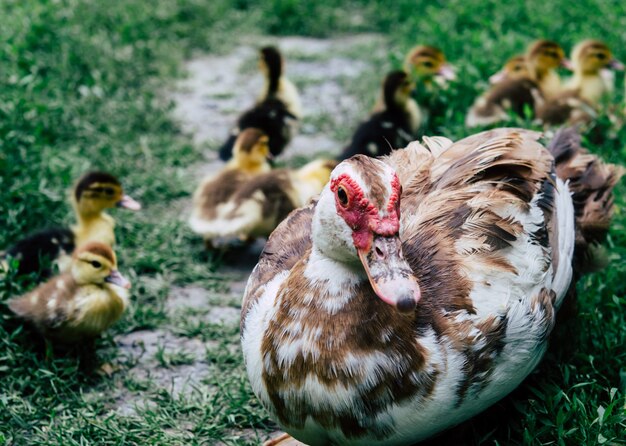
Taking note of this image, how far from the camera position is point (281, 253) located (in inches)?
115

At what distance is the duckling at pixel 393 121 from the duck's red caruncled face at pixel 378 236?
9.36ft

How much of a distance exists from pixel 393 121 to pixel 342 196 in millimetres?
3040

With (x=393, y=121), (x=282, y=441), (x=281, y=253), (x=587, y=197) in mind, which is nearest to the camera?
(x=281, y=253)

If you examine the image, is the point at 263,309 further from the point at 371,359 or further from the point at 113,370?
the point at 113,370

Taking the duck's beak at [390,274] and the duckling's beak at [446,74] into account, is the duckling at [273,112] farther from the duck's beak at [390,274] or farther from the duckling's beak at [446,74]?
the duck's beak at [390,274]

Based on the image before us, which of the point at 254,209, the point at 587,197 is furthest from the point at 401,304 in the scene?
the point at 254,209

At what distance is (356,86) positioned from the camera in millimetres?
6863

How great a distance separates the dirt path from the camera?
3713 millimetres

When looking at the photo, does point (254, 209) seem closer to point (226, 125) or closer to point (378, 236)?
point (226, 125)

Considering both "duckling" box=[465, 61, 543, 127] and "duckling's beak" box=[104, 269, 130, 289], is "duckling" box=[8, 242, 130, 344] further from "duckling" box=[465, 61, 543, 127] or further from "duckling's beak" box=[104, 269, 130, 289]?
"duckling" box=[465, 61, 543, 127]

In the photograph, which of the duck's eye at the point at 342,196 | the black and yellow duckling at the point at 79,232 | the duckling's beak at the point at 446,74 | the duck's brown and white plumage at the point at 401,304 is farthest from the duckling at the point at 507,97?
the duck's eye at the point at 342,196

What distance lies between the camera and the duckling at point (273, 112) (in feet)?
18.3

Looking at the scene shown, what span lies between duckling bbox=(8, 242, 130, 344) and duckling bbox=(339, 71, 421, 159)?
198cm

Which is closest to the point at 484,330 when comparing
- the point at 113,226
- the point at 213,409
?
the point at 213,409
